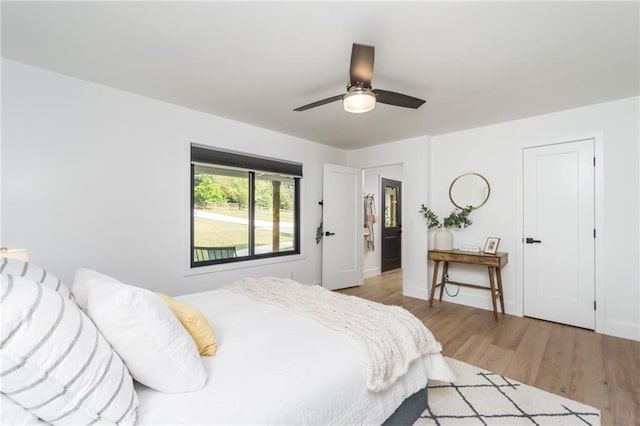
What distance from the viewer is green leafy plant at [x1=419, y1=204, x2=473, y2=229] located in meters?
3.93

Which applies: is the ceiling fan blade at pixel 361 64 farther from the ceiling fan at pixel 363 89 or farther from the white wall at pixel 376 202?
the white wall at pixel 376 202

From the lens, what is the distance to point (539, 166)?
3.46 meters

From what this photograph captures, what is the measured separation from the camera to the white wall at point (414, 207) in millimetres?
4285

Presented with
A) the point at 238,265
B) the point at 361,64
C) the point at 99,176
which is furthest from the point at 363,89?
the point at 238,265

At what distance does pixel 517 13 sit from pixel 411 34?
597mm

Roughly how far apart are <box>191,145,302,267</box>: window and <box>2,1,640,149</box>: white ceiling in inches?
33.3

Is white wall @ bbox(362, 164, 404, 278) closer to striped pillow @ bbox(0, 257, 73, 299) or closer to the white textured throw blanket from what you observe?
the white textured throw blanket

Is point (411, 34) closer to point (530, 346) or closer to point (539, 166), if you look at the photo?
point (539, 166)

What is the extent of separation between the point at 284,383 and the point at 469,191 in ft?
12.3

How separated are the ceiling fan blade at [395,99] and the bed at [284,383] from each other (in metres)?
1.63

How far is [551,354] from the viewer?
8.44ft

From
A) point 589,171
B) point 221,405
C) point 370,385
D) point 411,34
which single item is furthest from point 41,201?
point 589,171

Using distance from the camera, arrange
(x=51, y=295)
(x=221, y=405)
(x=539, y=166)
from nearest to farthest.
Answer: (x=51, y=295) < (x=221, y=405) < (x=539, y=166)

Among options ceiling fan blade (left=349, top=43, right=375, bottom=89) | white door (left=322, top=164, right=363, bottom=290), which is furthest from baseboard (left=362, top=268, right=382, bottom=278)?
ceiling fan blade (left=349, top=43, right=375, bottom=89)
